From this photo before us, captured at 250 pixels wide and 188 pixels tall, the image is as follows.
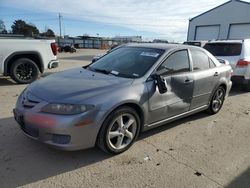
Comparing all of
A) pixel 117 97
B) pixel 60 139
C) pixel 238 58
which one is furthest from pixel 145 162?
pixel 238 58

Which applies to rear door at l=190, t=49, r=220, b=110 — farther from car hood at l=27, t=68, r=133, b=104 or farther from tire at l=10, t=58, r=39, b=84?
tire at l=10, t=58, r=39, b=84

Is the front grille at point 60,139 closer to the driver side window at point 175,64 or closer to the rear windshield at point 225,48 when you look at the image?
the driver side window at point 175,64

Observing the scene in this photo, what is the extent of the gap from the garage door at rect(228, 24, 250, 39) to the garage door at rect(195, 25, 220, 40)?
1607 millimetres

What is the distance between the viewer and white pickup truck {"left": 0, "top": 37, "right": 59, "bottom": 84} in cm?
748

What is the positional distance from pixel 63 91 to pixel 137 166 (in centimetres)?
140

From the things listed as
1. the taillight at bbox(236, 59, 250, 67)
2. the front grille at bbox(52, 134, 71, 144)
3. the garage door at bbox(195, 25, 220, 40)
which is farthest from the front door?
the garage door at bbox(195, 25, 220, 40)

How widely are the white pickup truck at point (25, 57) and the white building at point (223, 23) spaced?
67.6ft

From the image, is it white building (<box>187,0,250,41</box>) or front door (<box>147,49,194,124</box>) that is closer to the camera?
front door (<box>147,49,194,124</box>)

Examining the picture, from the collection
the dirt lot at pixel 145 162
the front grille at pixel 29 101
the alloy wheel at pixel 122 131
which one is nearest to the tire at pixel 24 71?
the dirt lot at pixel 145 162

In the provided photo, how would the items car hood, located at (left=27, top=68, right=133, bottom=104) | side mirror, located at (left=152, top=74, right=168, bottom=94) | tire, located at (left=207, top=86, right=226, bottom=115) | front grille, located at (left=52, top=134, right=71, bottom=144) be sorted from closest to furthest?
front grille, located at (left=52, top=134, right=71, bottom=144) → car hood, located at (left=27, top=68, right=133, bottom=104) → side mirror, located at (left=152, top=74, right=168, bottom=94) → tire, located at (left=207, top=86, right=226, bottom=115)

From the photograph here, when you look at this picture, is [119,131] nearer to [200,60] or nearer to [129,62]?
[129,62]

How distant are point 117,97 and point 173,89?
1.23 metres

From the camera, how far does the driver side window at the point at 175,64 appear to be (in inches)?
163

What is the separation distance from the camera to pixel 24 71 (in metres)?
7.95
